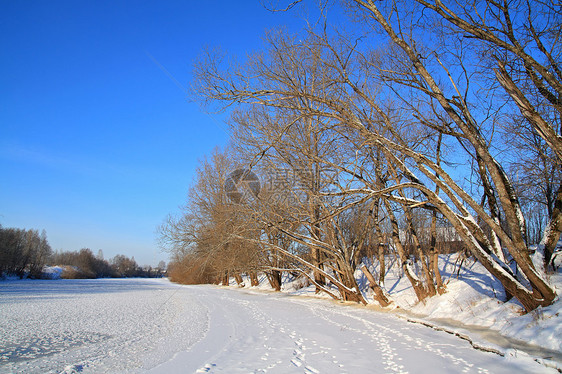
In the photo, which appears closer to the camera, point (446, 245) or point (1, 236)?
point (446, 245)

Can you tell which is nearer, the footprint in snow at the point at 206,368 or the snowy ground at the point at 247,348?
the footprint in snow at the point at 206,368

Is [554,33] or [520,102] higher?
[554,33]

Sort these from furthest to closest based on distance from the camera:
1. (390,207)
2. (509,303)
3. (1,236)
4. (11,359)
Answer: (1,236), (390,207), (509,303), (11,359)

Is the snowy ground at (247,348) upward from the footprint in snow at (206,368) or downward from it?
downward

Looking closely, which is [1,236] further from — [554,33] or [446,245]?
[554,33]

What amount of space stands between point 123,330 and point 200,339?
2865 mm

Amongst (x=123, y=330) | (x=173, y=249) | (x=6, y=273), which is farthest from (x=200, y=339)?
(x=6, y=273)

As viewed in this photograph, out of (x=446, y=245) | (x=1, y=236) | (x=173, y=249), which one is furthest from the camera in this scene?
(x=1, y=236)

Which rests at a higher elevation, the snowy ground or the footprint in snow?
the footprint in snow

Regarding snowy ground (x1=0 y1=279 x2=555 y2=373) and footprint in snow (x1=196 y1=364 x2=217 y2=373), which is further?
snowy ground (x1=0 y1=279 x2=555 y2=373)

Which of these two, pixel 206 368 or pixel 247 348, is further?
pixel 247 348

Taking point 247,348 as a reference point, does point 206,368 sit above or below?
above

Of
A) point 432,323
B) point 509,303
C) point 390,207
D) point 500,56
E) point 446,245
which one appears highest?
point 500,56

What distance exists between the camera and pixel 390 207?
1247cm
